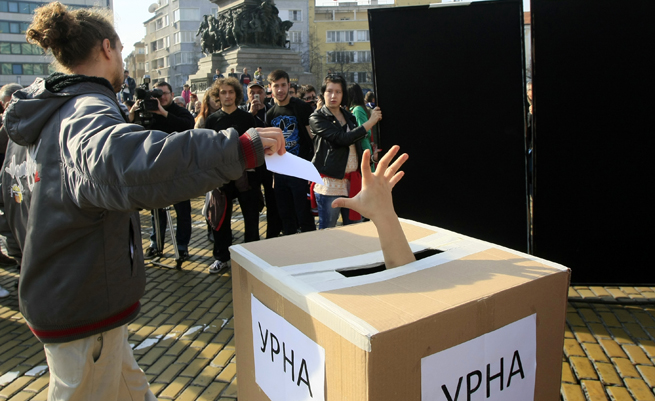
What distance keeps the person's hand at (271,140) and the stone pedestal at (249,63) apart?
2053cm

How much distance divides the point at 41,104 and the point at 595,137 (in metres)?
3.40

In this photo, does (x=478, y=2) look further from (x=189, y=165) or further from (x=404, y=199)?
(x=189, y=165)

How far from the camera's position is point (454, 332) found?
1.25 meters

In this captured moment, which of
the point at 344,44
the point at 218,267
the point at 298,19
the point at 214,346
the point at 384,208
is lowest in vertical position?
the point at 214,346

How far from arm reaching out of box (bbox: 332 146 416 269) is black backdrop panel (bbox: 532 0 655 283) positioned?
224 centimetres

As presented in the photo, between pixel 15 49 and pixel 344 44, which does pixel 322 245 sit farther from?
pixel 15 49

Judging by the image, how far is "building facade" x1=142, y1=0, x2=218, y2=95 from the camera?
6197 centimetres

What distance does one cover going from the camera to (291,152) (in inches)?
216

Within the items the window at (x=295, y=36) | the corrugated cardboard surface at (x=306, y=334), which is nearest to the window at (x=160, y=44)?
the window at (x=295, y=36)

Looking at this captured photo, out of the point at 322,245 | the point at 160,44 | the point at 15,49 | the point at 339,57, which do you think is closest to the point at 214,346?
the point at 322,245

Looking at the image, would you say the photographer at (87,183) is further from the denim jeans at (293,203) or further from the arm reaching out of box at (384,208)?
the denim jeans at (293,203)

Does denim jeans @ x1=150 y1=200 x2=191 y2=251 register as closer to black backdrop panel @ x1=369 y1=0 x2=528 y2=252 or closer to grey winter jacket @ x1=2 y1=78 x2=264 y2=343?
black backdrop panel @ x1=369 y1=0 x2=528 y2=252

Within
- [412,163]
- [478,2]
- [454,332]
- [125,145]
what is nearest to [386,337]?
[454,332]

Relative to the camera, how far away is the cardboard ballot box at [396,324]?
1171 millimetres
